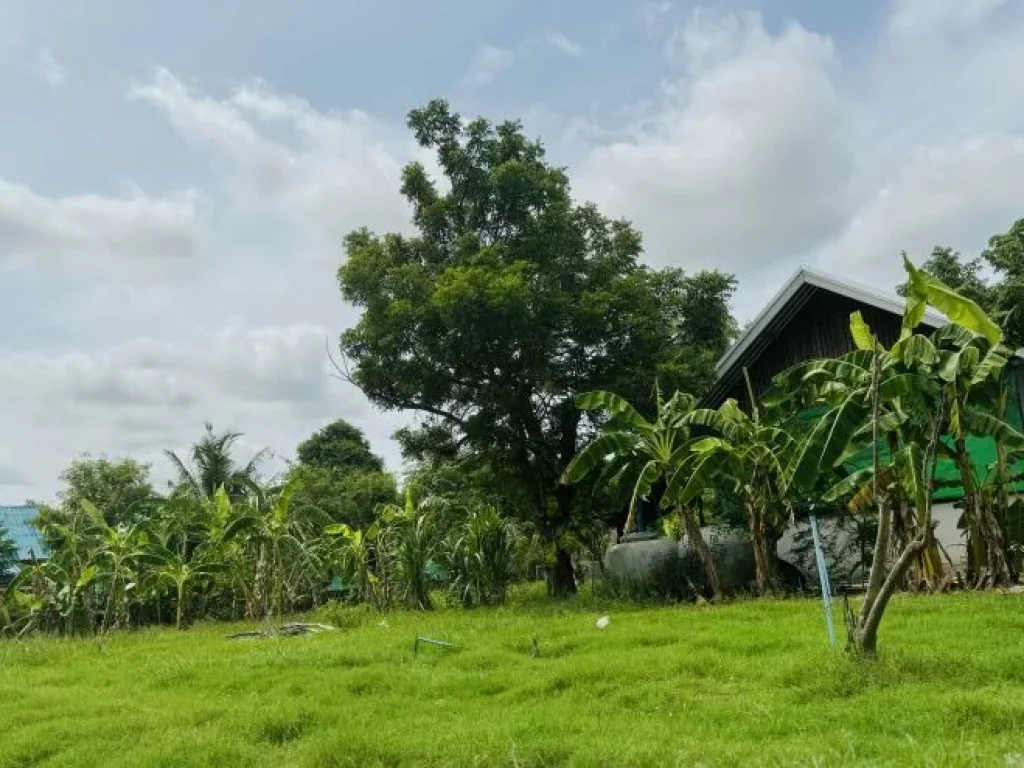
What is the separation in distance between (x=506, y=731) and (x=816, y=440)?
221 inches

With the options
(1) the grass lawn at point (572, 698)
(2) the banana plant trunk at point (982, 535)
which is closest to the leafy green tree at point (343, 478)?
(1) the grass lawn at point (572, 698)

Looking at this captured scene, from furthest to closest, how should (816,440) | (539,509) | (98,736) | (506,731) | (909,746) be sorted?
(539,509) < (816,440) < (98,736) < (506,731) < (909,746)

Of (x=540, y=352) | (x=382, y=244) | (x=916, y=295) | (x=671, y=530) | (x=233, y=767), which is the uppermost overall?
(x=382, y=244)

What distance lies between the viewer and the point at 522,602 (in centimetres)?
1345

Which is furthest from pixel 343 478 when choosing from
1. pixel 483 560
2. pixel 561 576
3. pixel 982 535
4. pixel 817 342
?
pixel 982 535

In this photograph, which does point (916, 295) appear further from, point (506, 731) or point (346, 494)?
point (346, 494)

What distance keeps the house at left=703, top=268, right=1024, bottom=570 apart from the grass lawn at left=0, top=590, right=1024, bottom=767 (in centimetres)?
413

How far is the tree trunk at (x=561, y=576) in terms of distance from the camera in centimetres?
1449

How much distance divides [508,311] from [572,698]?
7221 millimetres

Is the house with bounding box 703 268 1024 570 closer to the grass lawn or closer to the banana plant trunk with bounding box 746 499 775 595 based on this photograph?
the banana plant trunk with bounding box 746 499 775 595

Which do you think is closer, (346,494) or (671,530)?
(671,530)

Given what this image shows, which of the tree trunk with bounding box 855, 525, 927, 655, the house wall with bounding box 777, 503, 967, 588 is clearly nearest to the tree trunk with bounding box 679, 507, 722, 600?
the house wall with bounding box 777, 503, 967, 588

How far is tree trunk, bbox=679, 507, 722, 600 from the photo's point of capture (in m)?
11.6

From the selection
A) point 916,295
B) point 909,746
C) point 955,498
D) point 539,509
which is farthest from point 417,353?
point 909,746
